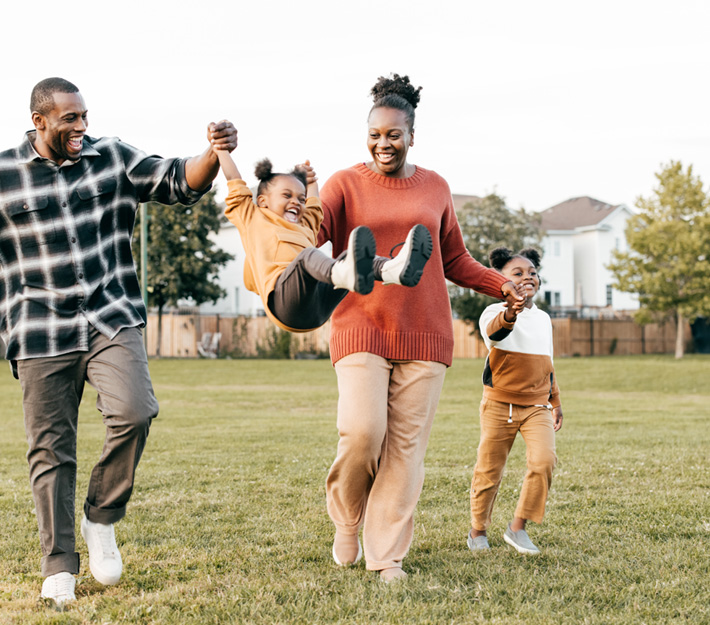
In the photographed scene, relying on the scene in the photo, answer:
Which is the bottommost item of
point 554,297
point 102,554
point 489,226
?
point 102,554

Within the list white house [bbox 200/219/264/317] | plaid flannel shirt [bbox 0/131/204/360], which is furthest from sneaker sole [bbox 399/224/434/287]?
white house [bbox 200/219/264/317]

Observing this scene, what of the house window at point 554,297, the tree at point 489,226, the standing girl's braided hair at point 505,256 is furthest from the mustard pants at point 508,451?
the house window at point 554,297

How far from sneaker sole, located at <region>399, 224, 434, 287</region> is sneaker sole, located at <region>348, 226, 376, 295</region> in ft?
0.49

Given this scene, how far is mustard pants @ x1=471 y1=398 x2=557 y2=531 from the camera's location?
514 cm

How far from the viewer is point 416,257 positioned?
367 cm

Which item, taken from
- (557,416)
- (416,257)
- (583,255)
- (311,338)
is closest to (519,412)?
(557,416)

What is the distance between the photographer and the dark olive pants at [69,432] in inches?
163

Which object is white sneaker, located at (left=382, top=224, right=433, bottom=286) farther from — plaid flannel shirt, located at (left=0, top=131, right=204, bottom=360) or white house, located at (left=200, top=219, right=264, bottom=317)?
white house, located at (left=200, top=219, right=264, bottom=317)

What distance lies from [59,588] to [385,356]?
6.45 feet

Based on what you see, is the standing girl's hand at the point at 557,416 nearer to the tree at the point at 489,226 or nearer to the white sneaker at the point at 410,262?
the white sneaker at the point at 410,262

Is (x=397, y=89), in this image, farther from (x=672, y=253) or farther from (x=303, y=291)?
(x=672, y=253)

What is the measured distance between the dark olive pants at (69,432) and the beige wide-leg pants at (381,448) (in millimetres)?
1006

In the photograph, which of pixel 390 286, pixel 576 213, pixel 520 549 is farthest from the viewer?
pixel 576 213

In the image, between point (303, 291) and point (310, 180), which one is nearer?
point (303, 291)
